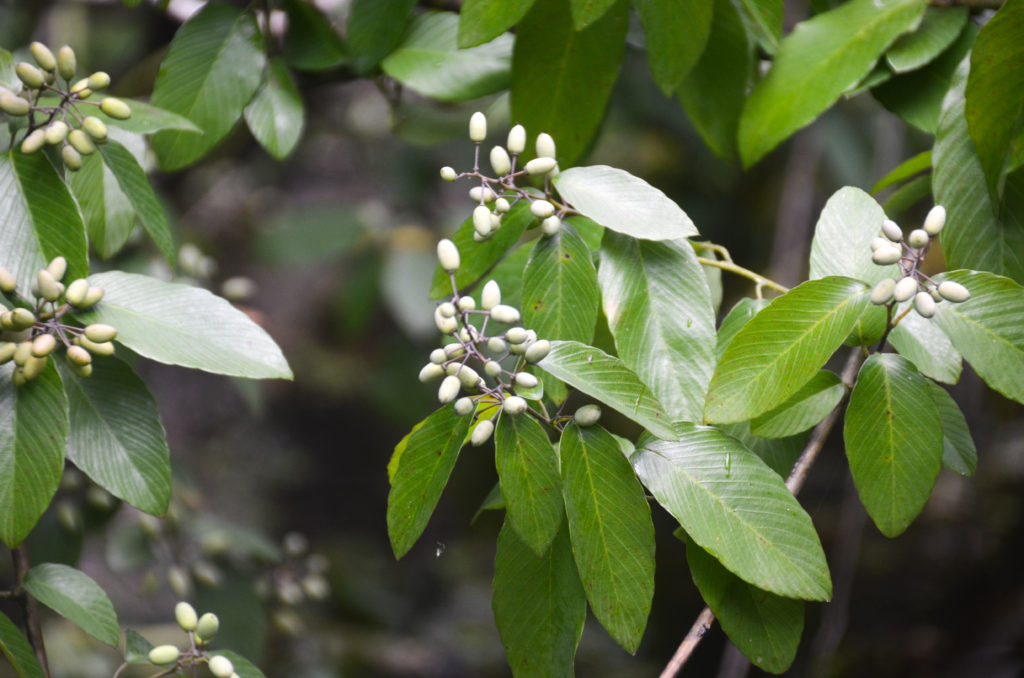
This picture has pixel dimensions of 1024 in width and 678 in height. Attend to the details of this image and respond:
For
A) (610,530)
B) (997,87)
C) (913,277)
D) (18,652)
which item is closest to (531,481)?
(610,530)

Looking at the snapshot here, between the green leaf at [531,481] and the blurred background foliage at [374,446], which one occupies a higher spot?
the green leaf at [531,481]

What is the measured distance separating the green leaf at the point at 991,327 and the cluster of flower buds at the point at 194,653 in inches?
25.3

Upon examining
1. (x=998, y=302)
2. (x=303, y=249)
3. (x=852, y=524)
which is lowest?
(x=852, y=524)

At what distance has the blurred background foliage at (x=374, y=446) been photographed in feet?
4.12

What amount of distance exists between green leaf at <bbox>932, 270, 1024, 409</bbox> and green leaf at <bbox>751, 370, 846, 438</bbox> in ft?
0.31

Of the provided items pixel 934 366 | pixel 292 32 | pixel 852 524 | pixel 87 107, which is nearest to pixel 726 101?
pixel 934 366

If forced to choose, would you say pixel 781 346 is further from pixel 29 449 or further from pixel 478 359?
pixel 29 449

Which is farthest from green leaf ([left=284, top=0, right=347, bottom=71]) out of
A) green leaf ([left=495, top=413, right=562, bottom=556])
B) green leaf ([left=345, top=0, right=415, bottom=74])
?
green leaf ([left=495, top=413, right=562, bottom=556])

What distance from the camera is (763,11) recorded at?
74 centimetres

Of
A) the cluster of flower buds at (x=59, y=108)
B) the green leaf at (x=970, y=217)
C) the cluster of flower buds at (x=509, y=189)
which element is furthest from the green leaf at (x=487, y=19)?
the green leaf at (x=970, y=217)

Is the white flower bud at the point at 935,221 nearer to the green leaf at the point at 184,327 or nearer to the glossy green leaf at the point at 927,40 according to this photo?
the glossy green leaf at the point at 927,40

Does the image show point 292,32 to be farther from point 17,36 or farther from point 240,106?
point 17,36

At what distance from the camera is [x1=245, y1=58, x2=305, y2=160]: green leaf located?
2.85ft

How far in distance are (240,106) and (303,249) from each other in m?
0.96
